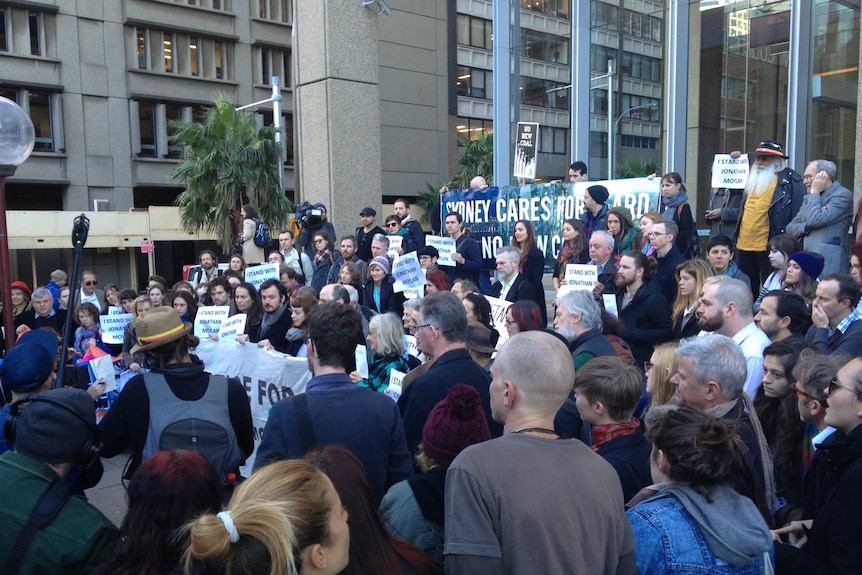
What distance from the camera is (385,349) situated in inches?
208

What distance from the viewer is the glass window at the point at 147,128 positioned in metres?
37.5

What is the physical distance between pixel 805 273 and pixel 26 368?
5.45 metres

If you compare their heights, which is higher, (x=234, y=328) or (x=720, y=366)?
(x=720, y=366)

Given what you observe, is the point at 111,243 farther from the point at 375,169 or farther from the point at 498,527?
the point at 498,527

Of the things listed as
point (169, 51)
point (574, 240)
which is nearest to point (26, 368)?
point (574, 240)

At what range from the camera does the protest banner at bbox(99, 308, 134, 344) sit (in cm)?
830

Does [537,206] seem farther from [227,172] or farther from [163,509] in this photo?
[227,172]

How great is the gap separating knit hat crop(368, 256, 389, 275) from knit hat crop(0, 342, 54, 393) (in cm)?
483

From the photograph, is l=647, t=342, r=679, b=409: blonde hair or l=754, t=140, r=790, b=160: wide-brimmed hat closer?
l=647, t=342, r=679, b=409: blonde hair

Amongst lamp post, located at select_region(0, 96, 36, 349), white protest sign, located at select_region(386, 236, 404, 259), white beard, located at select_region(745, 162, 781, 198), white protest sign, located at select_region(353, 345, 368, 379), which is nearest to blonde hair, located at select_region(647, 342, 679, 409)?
white protest sign, located at select_region(353, 345, 368, 379)

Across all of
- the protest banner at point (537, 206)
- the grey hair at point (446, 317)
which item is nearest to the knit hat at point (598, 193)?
the protest banner at point (537, 206)

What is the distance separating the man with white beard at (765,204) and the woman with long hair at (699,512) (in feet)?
19.7

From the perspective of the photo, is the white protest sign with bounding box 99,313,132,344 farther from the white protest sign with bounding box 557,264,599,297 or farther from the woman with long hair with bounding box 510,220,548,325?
the white protest sign with bounding box 557,264,599,297

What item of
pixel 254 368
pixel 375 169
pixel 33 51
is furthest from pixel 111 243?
pixel 254 368
